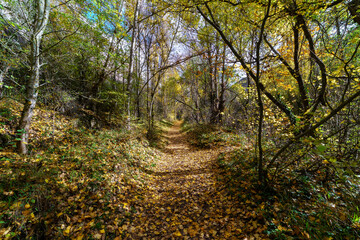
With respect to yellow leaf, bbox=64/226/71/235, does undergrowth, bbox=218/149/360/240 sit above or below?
above

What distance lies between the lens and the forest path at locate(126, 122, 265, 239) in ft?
9.27

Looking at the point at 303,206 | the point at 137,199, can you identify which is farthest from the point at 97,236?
the point at 303,206

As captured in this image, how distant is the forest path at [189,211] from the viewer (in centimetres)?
283

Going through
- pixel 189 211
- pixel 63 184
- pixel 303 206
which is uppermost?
pixel 63 184

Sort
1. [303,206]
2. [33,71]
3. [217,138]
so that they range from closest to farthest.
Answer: [303,206] < [33,71] < [217,138]

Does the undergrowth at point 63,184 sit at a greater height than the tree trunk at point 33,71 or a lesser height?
lesser

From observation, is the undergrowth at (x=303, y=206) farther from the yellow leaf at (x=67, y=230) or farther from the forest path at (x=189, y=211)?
the yellow leaf at (x=67, y=230)

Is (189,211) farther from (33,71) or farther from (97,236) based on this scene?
(33,71)

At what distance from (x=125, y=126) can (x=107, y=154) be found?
9.27 feet

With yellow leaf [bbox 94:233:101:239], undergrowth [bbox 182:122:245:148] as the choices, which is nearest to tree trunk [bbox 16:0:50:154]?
yellow leaf [bbox 94:233:101:239]

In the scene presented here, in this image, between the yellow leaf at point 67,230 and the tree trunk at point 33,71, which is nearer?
the yellow leaf at point 67,230

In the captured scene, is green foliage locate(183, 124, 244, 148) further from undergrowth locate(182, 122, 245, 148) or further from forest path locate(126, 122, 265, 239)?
forest path locate(126, 122, 265, 239)

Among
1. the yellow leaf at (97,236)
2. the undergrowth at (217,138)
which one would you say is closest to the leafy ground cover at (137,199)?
the yellow leaf at (97,236)

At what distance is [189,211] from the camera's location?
3.45m
